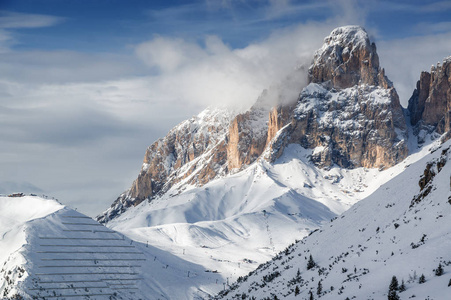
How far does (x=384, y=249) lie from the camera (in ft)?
156

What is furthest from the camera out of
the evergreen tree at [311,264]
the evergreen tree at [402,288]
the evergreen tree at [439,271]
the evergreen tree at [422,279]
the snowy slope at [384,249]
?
the evergreen tree at [311,264]

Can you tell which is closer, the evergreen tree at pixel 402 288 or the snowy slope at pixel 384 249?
the evergreen tree at pixel 402 288

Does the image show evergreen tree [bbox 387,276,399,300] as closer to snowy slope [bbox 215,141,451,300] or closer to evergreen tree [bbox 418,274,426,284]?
snowy slope [bbox 215,141,451,300]

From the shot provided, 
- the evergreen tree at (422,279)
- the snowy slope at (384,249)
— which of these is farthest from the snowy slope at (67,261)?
the evergreen tree at (422,279)

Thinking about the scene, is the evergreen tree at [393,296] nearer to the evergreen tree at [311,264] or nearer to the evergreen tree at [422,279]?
the evergreen tree at [422,279]

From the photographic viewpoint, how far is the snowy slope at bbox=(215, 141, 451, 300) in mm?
33781

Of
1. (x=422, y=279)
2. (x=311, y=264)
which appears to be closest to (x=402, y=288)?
(x=422, y=279)

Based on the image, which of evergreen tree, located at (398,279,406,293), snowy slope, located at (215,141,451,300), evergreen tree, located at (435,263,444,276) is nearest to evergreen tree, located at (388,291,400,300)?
snowy slope, located at (215,141,451,300)

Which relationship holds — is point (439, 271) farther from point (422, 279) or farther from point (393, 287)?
point (393, 287)

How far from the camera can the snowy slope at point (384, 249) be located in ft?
111

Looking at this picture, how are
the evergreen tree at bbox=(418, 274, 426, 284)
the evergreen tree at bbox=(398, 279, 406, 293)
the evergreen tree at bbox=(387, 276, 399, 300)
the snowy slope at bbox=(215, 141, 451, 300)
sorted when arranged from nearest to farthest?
the evergreen tree at bbox=(387, 276, 399, 300) < the evergreen tree at bbox=(398, 279, 406, 293) < the evergreen tree at bbox=(418, 274, 426, 284) < the snowy slope at bbox=(215, 141, 451, 300)

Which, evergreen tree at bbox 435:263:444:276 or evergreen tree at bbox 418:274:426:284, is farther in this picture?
evergreen tree at bbox 418:274:426:284

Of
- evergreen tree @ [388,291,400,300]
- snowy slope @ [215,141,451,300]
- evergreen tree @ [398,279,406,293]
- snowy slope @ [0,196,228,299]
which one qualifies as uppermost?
snowy slope @ [0,196,228,299]

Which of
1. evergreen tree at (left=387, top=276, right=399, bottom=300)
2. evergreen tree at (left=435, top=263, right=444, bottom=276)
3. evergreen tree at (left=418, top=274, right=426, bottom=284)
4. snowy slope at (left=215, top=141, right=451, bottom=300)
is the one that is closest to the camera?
evergreen tree at (left=387, top=276, right=399, bottom=300)
